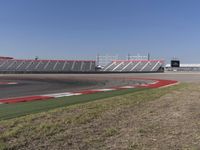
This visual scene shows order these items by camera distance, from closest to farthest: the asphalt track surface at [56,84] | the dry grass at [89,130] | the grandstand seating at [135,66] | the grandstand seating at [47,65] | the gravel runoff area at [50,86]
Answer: the dry grass at [89,130], the gravel runoff area at [50,86], the asphalt track surface at [56,84], the grandstand seating at [135,66], the grandstand seating at [47,65]

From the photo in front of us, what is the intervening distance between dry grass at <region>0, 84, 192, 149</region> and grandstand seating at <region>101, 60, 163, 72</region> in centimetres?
6735

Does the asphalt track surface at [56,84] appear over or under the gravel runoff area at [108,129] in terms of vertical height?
under

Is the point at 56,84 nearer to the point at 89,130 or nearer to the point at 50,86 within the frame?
the point at 50,86

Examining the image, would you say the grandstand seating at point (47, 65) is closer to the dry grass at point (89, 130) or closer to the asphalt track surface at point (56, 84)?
the asphalt track surface at point (56, 84)

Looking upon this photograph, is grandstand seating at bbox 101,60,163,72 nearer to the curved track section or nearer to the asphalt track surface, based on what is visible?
the asphalt track surface

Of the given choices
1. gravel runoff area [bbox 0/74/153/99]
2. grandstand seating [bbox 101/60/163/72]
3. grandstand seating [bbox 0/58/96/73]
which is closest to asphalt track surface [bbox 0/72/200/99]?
gravel runoff area [bbox 0/74/153/99]

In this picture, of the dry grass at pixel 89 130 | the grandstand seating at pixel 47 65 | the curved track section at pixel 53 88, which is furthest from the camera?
the grandstand seating at pixel 47 65

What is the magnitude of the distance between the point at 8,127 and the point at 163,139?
2873 millimetres

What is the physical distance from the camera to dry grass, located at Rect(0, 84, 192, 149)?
4816mm

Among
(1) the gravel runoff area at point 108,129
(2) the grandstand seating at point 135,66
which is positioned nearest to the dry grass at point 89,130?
(1) the gravel runoff area at point 108,129

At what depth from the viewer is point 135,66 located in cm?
8019

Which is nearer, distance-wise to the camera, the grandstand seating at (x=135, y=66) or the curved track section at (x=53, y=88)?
the curved track section at (x=53, y=88)

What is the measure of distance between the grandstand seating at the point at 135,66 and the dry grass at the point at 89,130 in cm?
6735

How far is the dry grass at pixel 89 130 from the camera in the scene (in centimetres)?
482
